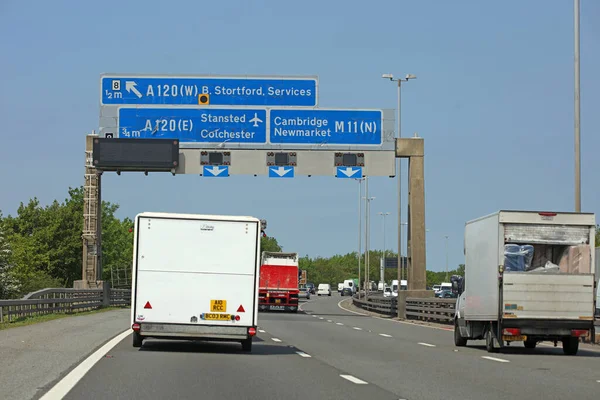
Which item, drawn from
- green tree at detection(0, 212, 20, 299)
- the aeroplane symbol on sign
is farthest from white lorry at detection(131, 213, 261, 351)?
green tree at detection(0, 212, 20, 299)

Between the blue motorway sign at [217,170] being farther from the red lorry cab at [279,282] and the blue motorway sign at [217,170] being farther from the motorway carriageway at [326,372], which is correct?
the motorway carriageway at [326,372]

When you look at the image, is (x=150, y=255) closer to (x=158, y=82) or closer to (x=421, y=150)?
(x=158, y=82)

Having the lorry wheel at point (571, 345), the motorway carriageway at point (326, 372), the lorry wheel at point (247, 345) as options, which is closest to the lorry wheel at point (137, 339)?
the motorway carriageway at point (326, 372)

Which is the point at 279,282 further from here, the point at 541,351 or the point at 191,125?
the point at 541,351

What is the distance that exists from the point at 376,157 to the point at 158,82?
927cm

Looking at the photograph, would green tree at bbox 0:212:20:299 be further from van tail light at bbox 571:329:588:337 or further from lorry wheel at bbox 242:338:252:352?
van tail light at bbox 571:329:588:337

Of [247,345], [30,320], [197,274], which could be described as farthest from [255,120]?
[197,274]

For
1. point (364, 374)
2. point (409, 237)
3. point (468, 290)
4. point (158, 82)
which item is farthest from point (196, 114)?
point (364, 374)

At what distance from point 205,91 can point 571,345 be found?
900 inches

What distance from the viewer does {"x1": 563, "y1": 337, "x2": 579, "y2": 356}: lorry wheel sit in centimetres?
2236

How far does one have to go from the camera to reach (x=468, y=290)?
24.4m

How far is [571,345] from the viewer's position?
2242 centimetres

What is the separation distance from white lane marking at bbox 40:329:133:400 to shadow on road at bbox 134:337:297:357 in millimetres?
825

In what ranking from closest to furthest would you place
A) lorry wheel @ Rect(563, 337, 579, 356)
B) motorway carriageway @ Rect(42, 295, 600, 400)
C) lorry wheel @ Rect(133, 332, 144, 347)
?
motorway carriageway @ Rect(42, 295, 600, 400) → lorry wheel @ Rect(133, 332, 144, 347) → lorry wheel @ Rect(563, 337, 579, 356)
